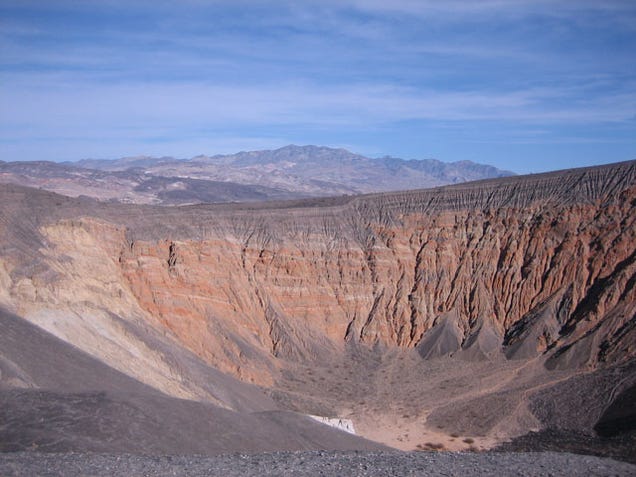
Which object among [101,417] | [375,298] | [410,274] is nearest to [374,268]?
[375,298]

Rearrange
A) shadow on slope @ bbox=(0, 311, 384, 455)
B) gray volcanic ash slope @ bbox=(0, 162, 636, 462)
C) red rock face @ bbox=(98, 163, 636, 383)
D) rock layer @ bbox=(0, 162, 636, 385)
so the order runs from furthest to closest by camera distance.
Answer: red rock face @ bbox=(98, 163, 636, 383) → rock layer @ bbox=(0, 162, 636, 385) → gray volcanic ash slope @ bbox=(0, 162, 636, 462) → shadow on slope @ bbox=(0, 311, 384, 455)

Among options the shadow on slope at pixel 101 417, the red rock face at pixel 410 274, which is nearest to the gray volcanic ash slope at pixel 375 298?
the red rock face at pixel 410 274

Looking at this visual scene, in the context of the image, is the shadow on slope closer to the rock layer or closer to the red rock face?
the rock layer

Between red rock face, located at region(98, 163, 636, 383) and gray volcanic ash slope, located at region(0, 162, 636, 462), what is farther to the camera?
red rock face, located at region(98, 163, 636, 383)

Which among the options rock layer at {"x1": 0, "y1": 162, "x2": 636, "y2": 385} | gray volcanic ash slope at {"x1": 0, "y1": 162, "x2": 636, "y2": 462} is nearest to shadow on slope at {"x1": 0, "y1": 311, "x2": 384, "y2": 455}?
gray volcanic ash slope at {"x1": 0, "y1": 162, "x2": 636, "y2": 462}

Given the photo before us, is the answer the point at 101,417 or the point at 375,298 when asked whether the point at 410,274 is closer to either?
the point at 375,298

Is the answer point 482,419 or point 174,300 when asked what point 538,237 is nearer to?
point 482,419

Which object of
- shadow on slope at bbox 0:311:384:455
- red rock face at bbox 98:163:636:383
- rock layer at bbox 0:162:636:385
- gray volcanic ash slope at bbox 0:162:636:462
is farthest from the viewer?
red rock face at bbox 98:163:636:383
